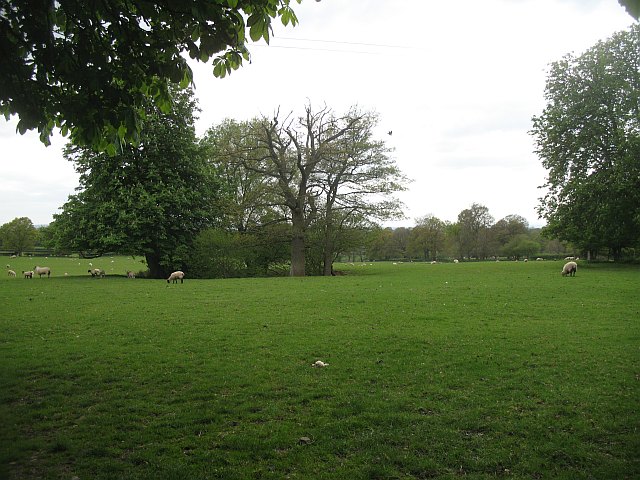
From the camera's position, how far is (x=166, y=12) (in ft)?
19.4

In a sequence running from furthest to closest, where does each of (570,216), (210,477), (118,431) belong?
(570,216), (118,431), (210,477)

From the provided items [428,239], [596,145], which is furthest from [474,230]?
[596,145]

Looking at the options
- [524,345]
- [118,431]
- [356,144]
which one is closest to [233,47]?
[118,431]

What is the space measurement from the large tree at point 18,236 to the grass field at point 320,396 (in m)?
91.6

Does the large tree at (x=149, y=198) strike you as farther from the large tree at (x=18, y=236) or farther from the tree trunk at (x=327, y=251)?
the large tree at (x=18, y=236)

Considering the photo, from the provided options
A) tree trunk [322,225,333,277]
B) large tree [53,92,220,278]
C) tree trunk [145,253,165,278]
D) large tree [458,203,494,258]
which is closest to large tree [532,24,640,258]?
tree trunk [322,225,333,277]

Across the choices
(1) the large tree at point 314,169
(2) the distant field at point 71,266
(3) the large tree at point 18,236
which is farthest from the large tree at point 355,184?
(3) the large tree at point 18,236

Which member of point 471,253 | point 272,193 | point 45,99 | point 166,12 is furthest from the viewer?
point 471,253

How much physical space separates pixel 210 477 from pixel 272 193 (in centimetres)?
2973

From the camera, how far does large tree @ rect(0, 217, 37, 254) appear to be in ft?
286

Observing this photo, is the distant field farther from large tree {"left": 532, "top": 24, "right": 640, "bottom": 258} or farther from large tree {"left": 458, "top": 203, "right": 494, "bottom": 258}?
large tree {"left": 458, "top": 203, "right": 494, "bottom": 258}

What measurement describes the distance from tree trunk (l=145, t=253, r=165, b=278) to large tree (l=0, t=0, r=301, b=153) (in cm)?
3019

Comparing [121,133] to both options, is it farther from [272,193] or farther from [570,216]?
[570,216]

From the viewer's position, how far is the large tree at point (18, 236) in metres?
87.3
